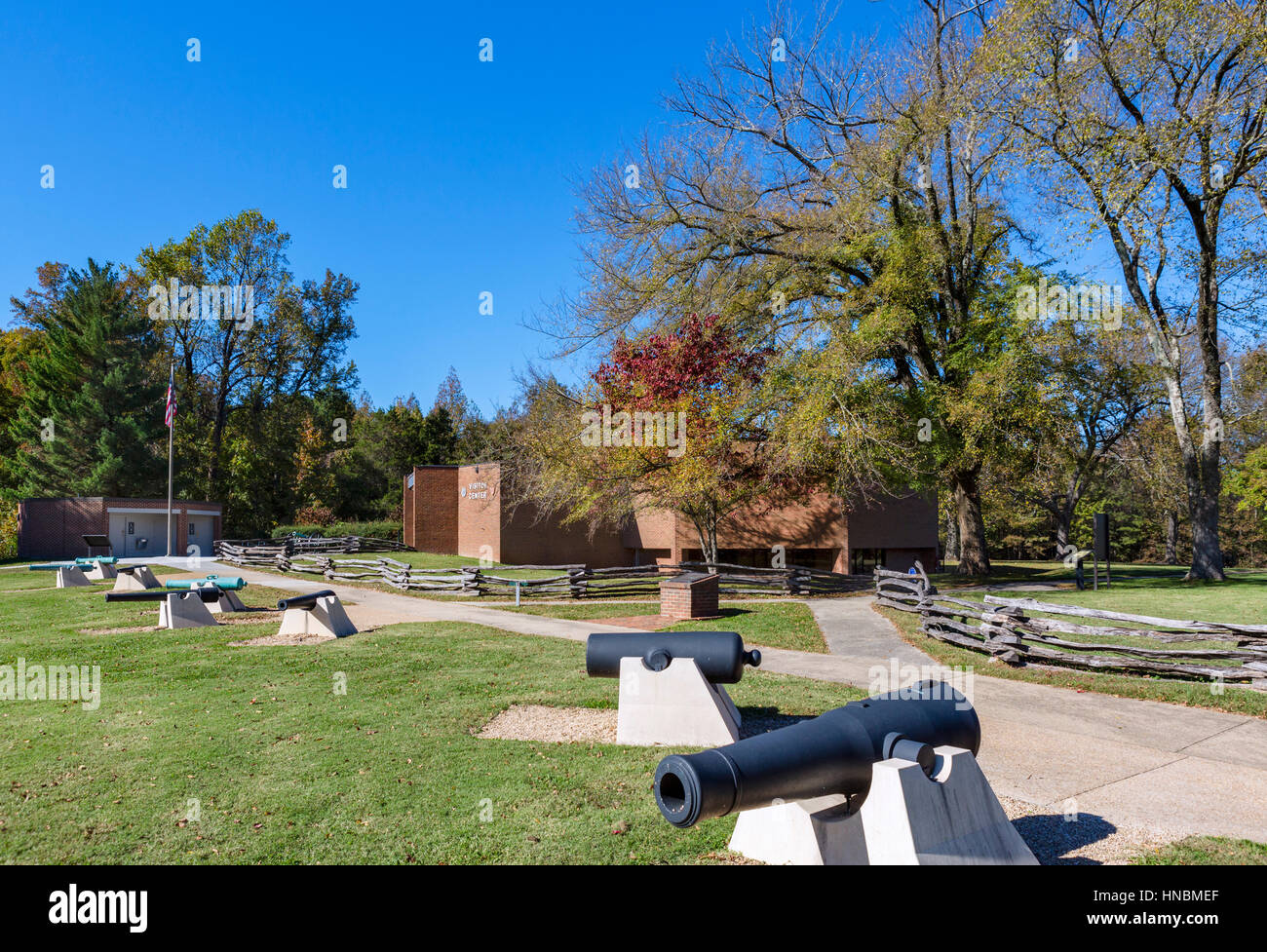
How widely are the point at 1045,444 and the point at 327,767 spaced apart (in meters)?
20.2

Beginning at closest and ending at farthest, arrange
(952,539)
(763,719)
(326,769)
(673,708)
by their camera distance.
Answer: (326,769) → (673,708) → (763,719) → (952,539)

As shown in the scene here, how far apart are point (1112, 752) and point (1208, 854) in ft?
8.51

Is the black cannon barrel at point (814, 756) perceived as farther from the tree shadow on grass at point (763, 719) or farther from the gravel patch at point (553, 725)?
the gravel patch at point (553, 725)

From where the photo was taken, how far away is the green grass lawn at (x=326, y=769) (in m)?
4.72

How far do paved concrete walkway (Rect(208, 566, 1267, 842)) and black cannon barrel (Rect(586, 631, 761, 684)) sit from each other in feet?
7.30

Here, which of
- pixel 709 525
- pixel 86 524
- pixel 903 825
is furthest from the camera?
pixel 86 524

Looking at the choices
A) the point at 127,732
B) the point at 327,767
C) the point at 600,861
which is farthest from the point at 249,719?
the point at 600,861

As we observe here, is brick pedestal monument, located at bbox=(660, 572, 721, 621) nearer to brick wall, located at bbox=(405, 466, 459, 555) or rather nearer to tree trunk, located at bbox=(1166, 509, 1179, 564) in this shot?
brick wall, located at bbox=(405, 466, 459, 555)

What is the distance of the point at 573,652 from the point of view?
1241cm

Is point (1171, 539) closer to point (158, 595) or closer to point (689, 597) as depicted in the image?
point (689, 597)

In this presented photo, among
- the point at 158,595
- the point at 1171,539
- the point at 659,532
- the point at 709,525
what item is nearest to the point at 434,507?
the point at 659,532

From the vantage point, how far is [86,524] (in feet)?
137

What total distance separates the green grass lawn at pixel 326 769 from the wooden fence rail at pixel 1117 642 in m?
3.70
